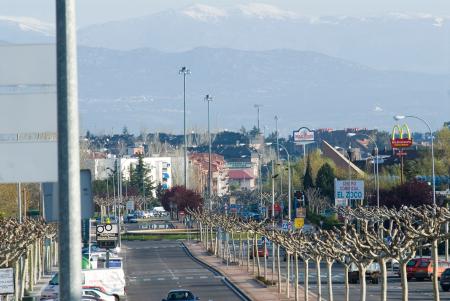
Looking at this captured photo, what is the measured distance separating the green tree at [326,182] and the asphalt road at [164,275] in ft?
79.3

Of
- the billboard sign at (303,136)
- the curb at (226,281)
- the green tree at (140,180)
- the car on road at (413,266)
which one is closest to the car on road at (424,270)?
the car on road at (413,266)

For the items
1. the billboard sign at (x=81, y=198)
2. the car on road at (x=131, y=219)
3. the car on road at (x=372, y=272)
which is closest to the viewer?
the billboard sign at (x=81, y=198)

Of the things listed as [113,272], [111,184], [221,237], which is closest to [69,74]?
[113,272]

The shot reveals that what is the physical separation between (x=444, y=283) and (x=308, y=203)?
69.4m

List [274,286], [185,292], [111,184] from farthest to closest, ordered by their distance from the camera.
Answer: [111,184] < [274,286] < [185,292]

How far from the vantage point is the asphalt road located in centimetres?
5222

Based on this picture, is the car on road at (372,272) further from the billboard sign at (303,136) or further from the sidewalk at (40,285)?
the billboard sign at (303,136)

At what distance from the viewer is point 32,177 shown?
1298cm

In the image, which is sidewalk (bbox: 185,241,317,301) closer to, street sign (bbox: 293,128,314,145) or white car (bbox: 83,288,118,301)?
white car (bbox: 83,288,118,301)

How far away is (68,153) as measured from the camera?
34.4 ft

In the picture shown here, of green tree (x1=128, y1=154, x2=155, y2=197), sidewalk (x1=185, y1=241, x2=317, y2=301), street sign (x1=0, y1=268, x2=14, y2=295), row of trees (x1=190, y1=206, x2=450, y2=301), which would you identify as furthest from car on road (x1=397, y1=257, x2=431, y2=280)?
green tree (x1=128, y1=154, x2=155, y2=197)

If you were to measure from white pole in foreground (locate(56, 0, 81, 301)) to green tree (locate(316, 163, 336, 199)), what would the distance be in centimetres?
10861

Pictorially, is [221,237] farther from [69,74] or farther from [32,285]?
[69,74]

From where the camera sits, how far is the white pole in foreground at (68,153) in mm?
10422
